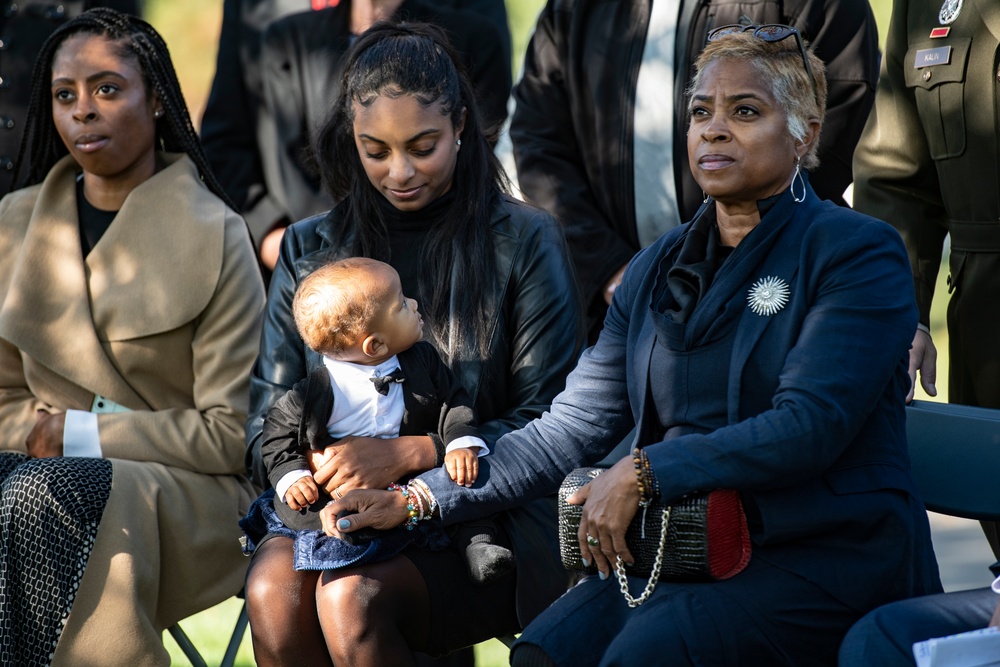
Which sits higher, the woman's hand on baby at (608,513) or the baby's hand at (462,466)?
the woman's hand on baby at (608,513)

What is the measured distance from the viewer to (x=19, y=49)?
554cm

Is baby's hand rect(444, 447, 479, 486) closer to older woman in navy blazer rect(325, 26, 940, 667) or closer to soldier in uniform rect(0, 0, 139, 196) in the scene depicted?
older woman in navy blazer rect(325, 26, 940, 667)

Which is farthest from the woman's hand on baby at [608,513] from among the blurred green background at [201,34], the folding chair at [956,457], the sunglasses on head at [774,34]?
the blurred green background at [201,34]

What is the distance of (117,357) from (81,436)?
308mm

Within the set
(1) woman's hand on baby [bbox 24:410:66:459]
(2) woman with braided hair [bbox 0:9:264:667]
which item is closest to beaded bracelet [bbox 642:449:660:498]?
(2) woman with braided hair [bbox 0:9:264:667]

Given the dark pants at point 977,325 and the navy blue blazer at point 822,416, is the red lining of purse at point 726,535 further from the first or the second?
the dark pants at point 977,325

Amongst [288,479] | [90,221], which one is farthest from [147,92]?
[288,479]

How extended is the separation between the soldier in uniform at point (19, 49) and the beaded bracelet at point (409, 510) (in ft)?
8.69

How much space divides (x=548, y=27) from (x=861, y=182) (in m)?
1.30

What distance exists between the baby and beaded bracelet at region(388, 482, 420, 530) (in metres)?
0.12

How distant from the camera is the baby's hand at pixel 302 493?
350 centimetres

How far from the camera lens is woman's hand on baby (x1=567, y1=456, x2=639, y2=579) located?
2.97 metres

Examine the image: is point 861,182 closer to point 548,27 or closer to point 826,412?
point 548,27

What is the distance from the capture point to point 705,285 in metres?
3.18
